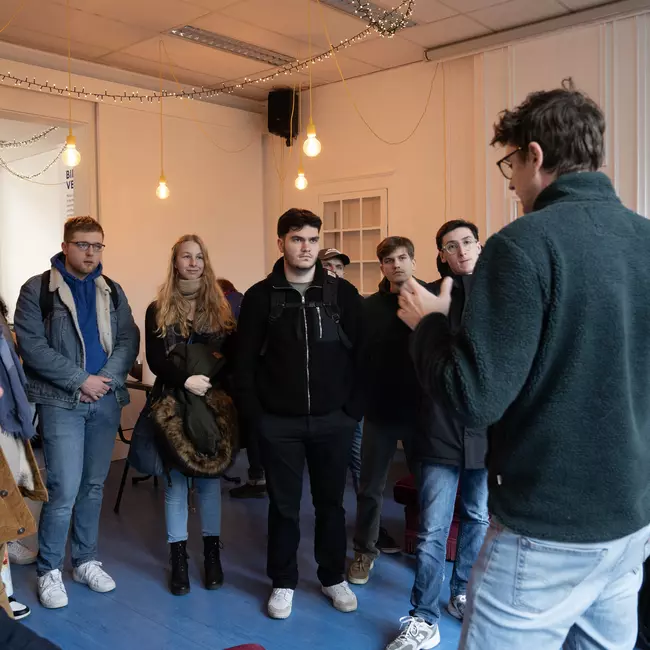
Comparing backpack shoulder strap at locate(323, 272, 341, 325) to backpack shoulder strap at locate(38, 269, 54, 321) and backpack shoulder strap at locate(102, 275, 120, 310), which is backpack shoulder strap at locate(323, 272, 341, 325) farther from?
backpack shoulder strap at locate(38, 269, 54, 321)

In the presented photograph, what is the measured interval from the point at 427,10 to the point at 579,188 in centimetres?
416

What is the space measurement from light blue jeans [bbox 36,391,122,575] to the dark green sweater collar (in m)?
2.51

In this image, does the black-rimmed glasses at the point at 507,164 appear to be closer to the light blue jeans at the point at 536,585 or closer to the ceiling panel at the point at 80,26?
the light blue jeans at the point at 536,585

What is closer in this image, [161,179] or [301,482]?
[301,482]

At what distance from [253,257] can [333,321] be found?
182 inches

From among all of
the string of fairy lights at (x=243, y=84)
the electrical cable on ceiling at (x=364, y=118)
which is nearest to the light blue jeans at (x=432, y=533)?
the string of fairy lights at (x=243, y=84)

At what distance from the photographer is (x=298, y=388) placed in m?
2.93

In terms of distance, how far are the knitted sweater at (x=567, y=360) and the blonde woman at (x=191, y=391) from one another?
208 cm

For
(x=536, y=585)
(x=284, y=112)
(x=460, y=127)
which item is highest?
(x=284, y=112)

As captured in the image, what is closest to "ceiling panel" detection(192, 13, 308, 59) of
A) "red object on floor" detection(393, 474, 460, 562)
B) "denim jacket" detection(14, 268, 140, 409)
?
"denim jacket" detection(14, 268, 140, 409)

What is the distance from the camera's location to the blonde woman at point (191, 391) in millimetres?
3203

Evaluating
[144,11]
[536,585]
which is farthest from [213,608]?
[144,11]

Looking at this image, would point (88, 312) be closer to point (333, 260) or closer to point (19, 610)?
point (19, 610)

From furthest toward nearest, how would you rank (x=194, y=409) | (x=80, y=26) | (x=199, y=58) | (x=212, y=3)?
1. (x=199, y=58)
2. (x=80, y=26)
3. (x=212, y=3)
4. (x=194, y=409)
